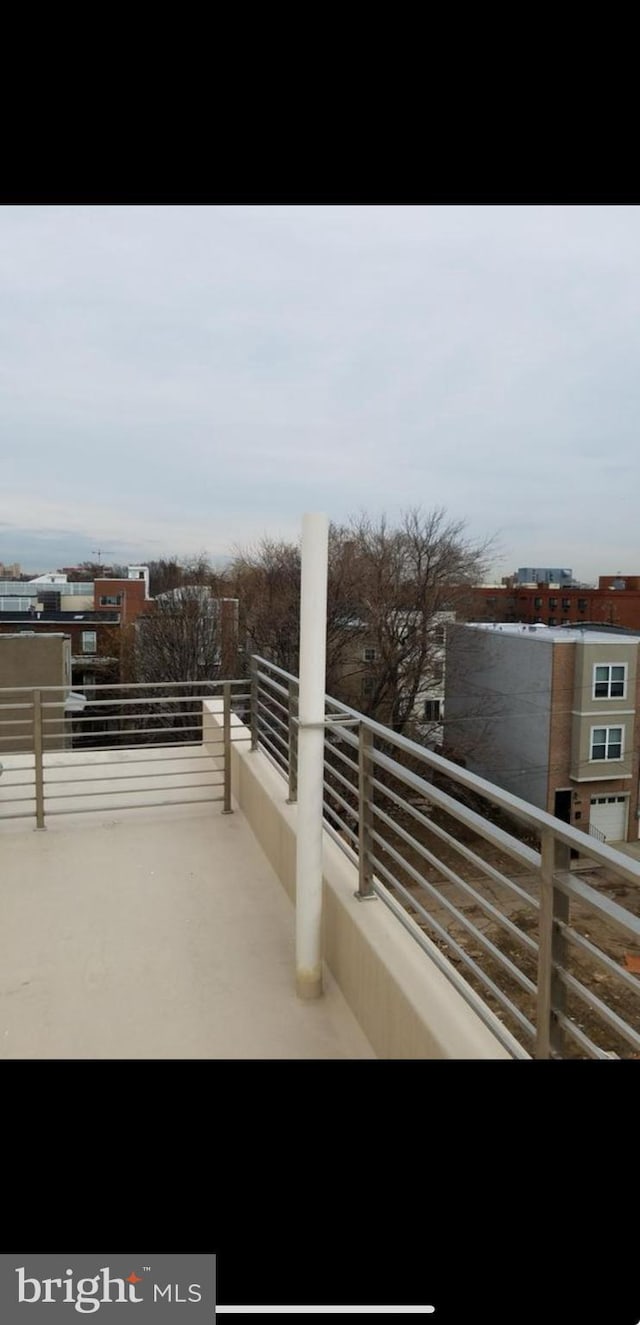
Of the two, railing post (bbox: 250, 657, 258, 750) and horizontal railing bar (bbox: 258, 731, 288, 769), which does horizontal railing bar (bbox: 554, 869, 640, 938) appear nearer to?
horizontal railing bar (bbox: 258, 731, 288, 769)

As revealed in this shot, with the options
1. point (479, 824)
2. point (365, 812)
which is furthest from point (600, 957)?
point (365, 812)

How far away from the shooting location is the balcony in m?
1.25

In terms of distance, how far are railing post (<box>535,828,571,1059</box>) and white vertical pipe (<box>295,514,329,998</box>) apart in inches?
38.6

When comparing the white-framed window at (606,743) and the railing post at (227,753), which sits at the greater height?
the railing post at (227,753)

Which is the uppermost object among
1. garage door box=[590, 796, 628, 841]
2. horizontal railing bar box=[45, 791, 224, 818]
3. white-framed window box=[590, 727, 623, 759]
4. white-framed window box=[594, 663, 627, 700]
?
horizontal railing bar box=[45, 791, 224, 818]

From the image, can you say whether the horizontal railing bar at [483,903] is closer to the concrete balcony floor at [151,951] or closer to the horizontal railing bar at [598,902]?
the horizontal railing bar at [598,902]

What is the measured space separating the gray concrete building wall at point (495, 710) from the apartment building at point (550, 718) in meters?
0.03

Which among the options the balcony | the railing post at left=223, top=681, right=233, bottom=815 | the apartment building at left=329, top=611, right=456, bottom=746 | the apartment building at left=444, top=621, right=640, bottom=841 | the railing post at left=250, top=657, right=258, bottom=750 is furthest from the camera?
the apartment building at left=329, top=611, right=456, bottom=746

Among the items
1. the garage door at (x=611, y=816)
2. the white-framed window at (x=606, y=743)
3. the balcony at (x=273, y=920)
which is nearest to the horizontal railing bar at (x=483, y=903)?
the balcony at (x=273, y=920)

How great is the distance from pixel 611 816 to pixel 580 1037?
20.8 metres

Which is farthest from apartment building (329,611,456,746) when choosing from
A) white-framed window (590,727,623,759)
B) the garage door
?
the garage door

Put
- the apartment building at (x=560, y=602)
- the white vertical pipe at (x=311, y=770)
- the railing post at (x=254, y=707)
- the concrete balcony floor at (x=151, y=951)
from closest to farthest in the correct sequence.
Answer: the concrete balcony floor at (x=151, y=951) → the white vertical pipe at (x=311, y=770) → the railing post at (x=254, y=707) → the apartment building at (x=560, y=602)

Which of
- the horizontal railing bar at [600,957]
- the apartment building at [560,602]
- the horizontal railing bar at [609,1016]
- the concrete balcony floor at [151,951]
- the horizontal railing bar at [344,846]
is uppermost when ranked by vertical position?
the apartment building at [560,602]

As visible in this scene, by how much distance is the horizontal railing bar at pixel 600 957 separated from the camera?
106 centimetres
